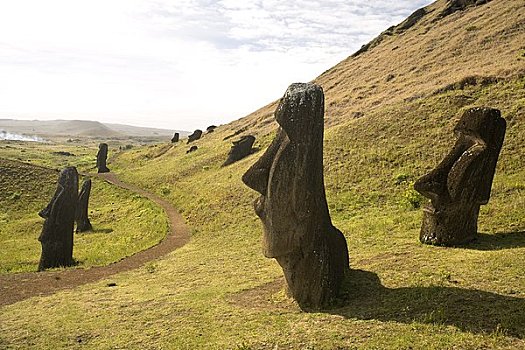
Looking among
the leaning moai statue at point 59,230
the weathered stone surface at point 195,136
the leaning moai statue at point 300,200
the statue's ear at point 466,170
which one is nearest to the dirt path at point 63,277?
the leaning moai statue at point 59,230

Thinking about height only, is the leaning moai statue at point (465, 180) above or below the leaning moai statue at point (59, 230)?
above

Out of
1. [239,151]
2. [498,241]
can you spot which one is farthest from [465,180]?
[239,151]

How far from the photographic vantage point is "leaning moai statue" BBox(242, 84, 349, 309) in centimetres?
1147

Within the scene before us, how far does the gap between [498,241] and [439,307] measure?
613cm

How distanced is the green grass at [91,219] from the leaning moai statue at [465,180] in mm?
15566

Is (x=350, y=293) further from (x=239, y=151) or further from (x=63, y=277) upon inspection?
(x=239, y=151)

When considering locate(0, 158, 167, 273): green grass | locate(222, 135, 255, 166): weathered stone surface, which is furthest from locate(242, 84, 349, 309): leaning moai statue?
locate(222, 135, 255, 166): weathered stone surface

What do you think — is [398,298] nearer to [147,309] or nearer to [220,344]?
[220,344]

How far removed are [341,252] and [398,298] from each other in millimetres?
1986

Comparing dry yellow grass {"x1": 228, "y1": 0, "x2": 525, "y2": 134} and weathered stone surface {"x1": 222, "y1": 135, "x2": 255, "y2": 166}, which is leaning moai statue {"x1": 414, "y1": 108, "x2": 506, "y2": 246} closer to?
dry yellow grass {"x1": 228, "y1": 0, "x2": 525, "y2": 134}

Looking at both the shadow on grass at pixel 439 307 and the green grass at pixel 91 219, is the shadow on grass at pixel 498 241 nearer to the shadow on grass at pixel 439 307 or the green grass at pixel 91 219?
the shadow on grass at pixel 439 307

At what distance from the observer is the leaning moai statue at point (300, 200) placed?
11469mm

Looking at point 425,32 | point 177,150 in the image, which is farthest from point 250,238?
point 425,32

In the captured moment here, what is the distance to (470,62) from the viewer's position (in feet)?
172
